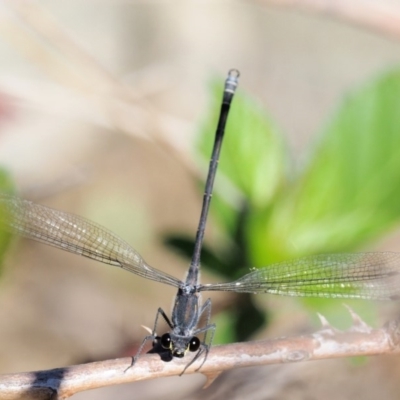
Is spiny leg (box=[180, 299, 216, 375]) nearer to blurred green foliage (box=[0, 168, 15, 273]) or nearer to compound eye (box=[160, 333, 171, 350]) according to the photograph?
compound eye (box=[160, 333, 171, 350])

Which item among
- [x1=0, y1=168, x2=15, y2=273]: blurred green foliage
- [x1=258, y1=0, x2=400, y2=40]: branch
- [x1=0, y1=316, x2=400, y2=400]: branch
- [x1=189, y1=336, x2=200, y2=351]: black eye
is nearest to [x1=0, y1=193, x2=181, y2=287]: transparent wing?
[x1=189, y1=336, x2=200, y2=351]: black eye

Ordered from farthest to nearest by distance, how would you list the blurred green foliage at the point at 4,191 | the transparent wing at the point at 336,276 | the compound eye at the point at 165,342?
1. the transparent wing at the point at 336,276
2. the compound eye at the point at 165,342
3. the blurred green foliage at the point at 4,191

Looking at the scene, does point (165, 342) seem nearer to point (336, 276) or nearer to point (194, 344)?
point (194, 344)

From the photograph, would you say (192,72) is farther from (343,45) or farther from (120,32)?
(343,45)

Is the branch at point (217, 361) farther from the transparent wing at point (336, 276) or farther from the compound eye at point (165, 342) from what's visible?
the transparent wing at point (336, 276)

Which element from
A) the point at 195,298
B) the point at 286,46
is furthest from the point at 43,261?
the point at 286,46

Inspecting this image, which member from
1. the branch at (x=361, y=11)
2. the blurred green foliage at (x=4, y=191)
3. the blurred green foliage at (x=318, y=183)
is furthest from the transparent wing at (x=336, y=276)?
the blurred green foliage at (x=4, y=191)
